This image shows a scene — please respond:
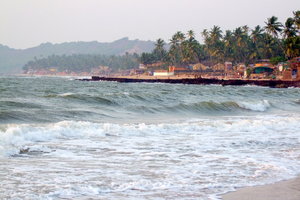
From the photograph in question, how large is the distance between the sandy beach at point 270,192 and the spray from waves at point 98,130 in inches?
202

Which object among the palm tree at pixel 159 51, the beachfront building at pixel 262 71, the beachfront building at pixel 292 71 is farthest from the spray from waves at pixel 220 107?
the palm tree at pixel 159 51

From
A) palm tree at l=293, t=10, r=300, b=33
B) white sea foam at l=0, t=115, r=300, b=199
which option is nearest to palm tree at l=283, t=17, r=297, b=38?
palm tree at l=293, t=10, r=300, b=33

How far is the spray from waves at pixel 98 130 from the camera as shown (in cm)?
1130

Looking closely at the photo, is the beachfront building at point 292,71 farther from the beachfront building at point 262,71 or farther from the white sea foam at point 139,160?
the white sea foam at point 139,160

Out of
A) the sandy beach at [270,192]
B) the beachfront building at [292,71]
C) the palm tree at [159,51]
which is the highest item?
the palm tree at [159,51]

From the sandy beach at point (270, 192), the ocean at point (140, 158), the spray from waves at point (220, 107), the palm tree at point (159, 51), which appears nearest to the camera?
the sandy beach at point (270, 192)

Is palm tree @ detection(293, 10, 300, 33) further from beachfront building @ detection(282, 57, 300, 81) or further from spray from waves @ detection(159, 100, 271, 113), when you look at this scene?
spray from waves @ detection(159, 100, 271, 113)

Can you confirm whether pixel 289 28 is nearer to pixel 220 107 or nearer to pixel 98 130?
pixel 220 107

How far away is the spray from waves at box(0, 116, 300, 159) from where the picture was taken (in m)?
11.3

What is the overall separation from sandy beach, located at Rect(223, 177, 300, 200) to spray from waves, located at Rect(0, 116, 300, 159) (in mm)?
5123

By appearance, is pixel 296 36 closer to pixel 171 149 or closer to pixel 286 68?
pixel 286 68

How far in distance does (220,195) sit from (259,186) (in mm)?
976

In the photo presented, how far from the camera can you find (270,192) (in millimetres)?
7410

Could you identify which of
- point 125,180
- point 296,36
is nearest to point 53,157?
point 125,180
